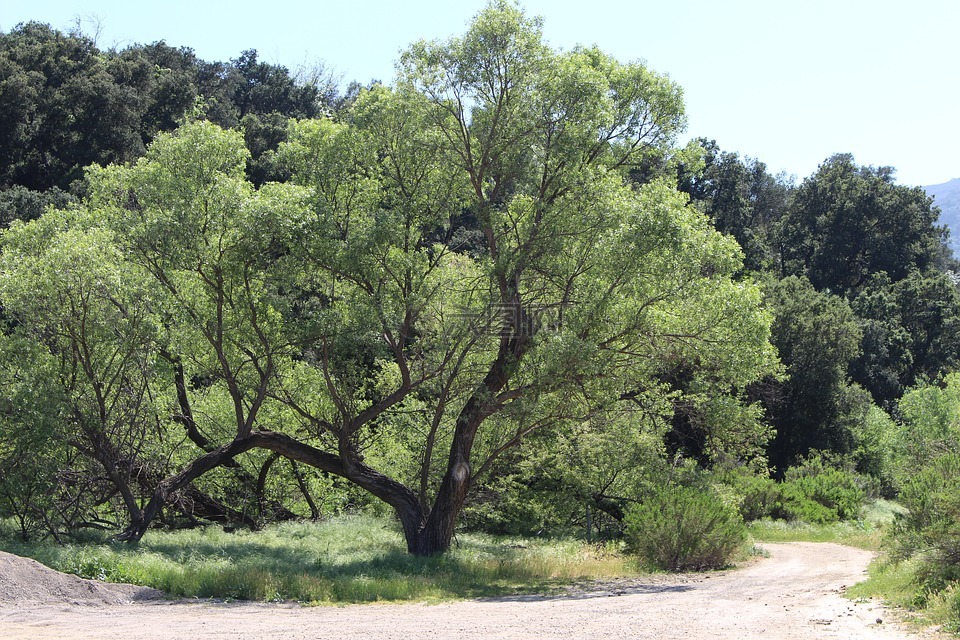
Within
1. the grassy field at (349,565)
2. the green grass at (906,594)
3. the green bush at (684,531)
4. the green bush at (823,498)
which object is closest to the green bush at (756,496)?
the green bush at (823,498)

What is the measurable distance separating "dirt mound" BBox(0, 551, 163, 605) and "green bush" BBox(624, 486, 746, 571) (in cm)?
977

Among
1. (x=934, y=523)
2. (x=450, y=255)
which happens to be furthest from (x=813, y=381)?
(x=934, y=523)

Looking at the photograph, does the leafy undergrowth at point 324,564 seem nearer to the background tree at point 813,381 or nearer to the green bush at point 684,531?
the green bush at point 684,531

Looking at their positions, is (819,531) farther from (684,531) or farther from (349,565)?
(349,565)

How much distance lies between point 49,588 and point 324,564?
541 cm

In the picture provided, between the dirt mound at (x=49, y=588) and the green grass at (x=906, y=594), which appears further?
the dirt mound at (x=49, y=588)

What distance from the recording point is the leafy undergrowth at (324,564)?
45.2 feet

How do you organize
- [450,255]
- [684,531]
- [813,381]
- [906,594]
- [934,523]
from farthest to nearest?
[813,381], [450,255], [684,531], [934,523], [906,594]

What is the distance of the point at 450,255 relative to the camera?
1931cm

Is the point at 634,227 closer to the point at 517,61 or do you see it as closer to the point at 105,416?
the point at 517,61

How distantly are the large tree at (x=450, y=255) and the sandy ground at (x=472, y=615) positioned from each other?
4721mm

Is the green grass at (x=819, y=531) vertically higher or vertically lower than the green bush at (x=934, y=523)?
lower

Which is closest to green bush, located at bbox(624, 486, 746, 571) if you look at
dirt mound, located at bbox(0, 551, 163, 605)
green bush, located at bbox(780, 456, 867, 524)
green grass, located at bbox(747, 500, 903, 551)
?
green grass, located at bbox(747, 500, 903, 551)

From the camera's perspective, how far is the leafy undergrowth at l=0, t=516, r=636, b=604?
13.8 metres
